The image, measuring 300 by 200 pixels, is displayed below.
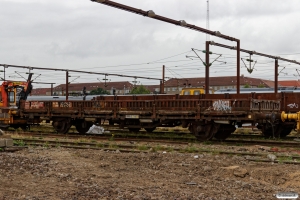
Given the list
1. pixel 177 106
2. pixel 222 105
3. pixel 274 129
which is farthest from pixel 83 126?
pixel 274 129

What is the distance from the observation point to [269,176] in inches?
352

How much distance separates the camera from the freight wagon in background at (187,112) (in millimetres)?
16777

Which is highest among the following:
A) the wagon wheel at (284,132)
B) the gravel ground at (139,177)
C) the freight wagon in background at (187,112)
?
the freight wagon in background at (187,112)

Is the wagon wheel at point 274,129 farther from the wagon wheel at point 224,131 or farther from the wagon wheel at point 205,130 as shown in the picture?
the wagon wheel at point 205,130

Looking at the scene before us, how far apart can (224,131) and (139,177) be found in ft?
33.1

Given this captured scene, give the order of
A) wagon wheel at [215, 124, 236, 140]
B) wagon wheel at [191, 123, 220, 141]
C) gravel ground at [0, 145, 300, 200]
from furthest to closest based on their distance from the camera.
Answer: wagon wheel at [215, 124, 236, 140], wagon wheel at [191, 123, 220, 141], gravel ground at [0, 145, 300, 200]

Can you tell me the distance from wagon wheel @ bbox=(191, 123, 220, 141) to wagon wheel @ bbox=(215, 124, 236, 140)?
32cm

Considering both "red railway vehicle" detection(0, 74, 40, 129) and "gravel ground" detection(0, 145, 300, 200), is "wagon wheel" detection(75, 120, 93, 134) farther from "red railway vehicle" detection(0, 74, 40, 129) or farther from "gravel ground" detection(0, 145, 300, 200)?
"gravel ground" detection(0, 145, 300, 200)

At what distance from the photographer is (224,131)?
59.7 ft

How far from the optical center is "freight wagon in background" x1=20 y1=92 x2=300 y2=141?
16.8 m

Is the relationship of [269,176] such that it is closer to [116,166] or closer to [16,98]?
[116,166]

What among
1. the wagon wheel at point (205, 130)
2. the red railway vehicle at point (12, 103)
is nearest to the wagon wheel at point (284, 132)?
the wagon wheel at point (205, 130)

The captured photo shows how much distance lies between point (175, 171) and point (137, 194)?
2.63 m

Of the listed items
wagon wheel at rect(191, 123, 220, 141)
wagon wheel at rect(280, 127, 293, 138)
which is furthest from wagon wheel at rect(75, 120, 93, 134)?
wagon wheel at rect(280, 127, 293, 138)
